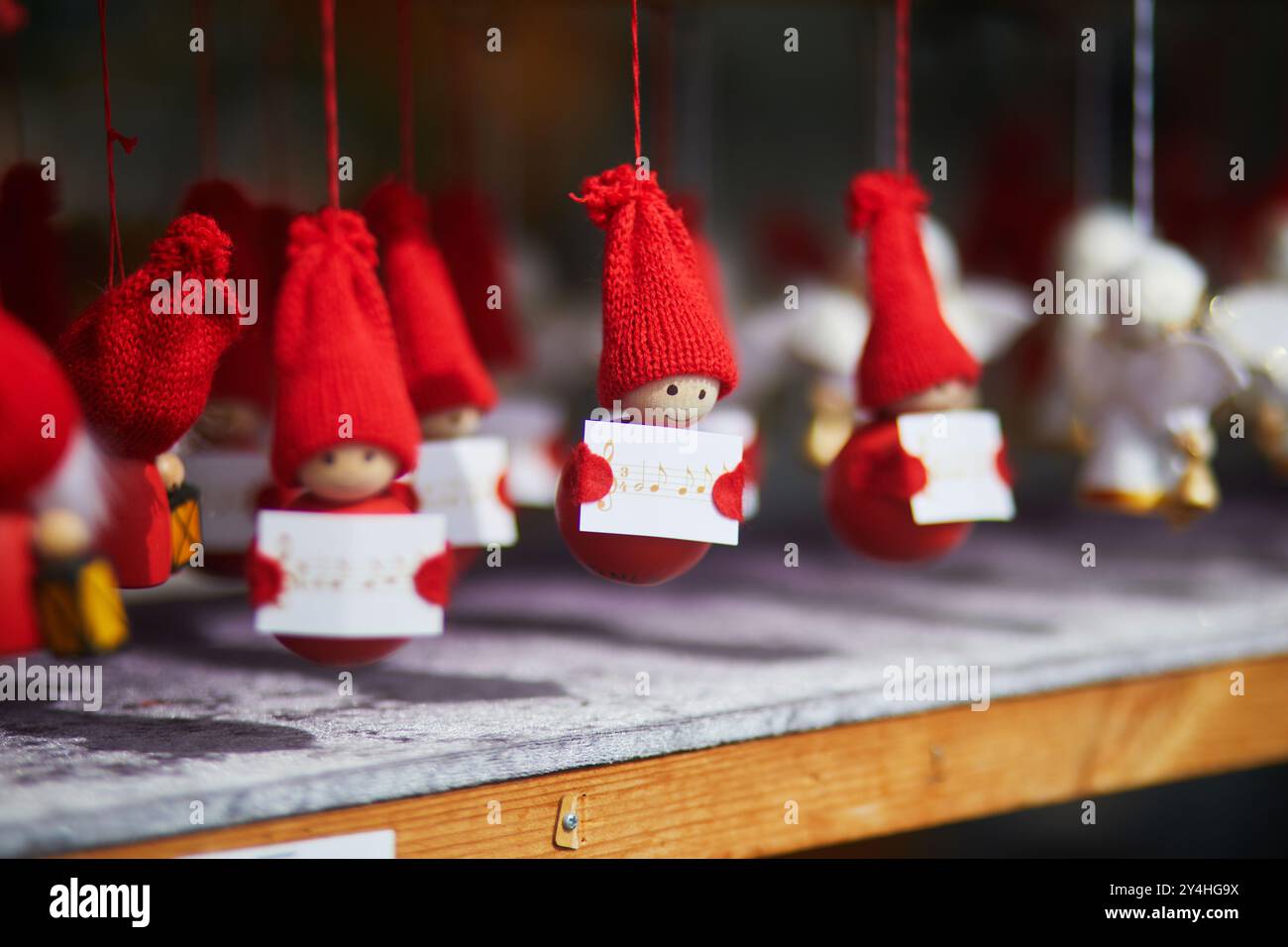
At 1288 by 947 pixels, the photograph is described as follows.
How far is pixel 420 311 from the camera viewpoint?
82cm

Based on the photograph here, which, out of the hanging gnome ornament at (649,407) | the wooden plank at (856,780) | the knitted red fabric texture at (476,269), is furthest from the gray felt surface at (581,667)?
the knitted red fabric texture at (476,269)

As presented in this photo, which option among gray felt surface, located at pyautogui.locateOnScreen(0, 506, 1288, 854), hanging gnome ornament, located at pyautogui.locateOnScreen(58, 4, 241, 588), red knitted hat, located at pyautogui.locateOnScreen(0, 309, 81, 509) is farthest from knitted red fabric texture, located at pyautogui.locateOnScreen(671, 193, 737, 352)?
red knitted hat, located at pyautogui.locateOnScreen(0, 309, 81, 509)

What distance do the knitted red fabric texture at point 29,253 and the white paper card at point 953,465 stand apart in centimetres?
49

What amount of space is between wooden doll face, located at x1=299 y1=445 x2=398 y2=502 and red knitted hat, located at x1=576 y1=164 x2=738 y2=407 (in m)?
0.12

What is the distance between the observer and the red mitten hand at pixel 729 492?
715 millimetres

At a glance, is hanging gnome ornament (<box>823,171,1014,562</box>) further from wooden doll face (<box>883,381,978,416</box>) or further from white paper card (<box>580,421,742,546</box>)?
white paper card (<box>580,421,742,546</box>)

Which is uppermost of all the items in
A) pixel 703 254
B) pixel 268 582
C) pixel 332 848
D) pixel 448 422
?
pixel 703 254

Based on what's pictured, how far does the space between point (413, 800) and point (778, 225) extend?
81cm

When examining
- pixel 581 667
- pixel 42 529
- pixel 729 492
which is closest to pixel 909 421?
pixel 729 492

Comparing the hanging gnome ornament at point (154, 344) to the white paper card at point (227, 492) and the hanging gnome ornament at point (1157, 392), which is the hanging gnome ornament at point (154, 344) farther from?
the hanging gnome ornament at point (1157, 392)

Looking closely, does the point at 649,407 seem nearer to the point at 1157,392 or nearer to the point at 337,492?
the point at 337,492

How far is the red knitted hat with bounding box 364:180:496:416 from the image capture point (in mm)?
820

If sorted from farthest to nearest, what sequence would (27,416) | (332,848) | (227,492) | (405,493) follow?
1. (227,492)
2. (405,493)
3. (332,848)
4. (27,416)

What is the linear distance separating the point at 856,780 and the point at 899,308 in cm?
28
